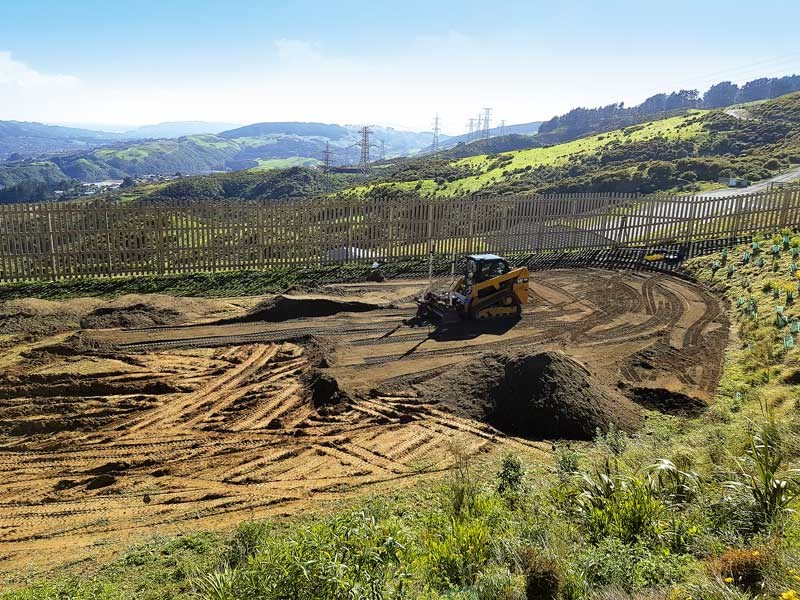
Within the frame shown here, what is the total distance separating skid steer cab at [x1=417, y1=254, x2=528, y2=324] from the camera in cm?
1612

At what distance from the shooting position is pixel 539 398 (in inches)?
429

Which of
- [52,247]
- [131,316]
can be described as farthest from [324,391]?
[52,247]

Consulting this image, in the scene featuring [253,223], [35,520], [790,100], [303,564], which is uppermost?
[790,100]

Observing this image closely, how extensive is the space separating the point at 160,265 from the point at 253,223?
3605 mm

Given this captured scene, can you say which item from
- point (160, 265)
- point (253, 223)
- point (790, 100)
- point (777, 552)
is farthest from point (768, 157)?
point (777, 552)

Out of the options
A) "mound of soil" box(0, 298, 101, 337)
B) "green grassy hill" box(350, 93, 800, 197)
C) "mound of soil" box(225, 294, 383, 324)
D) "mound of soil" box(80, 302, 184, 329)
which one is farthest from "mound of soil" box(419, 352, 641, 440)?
"green grassy hill" box(350, 93, 800, 197)

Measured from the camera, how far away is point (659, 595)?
4.54m

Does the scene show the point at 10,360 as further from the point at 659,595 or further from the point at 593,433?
the point at 659,595

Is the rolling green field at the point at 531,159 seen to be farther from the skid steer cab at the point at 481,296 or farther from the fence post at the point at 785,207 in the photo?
the skid steer cab at the point at 481,296

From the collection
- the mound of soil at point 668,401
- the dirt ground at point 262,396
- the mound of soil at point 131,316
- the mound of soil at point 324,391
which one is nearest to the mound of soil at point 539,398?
the dirt ground at point 262,396

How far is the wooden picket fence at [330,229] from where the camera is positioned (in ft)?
60.2

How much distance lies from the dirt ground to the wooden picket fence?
3.18 meters

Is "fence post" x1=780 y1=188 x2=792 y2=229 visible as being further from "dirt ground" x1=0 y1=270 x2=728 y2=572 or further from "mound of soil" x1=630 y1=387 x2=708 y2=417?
"mound of soil" x1=630 y1=387 x2=708 y2=417

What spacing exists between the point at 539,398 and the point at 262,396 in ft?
19.2
